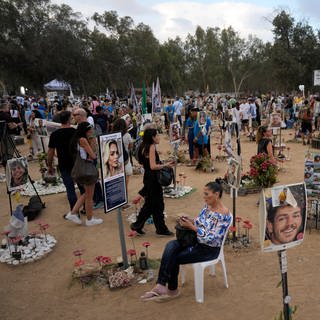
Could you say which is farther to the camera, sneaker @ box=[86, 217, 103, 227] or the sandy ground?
sneaker @ box=[86, 217, 103, 227]

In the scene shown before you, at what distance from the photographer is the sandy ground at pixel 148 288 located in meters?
4.07

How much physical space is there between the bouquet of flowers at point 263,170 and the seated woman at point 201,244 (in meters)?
2.82

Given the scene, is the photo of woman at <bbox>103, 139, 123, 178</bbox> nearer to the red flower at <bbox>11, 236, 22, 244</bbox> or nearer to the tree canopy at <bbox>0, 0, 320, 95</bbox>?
the red flower at <bbox>11, 236, 22, 244</bbox>

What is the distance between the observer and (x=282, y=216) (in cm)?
279

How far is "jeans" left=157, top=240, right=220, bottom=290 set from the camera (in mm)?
4152

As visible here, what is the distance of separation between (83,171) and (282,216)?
4015 mm

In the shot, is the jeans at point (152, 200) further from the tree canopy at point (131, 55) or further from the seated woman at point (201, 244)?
the tree canopy at point (131, 55)

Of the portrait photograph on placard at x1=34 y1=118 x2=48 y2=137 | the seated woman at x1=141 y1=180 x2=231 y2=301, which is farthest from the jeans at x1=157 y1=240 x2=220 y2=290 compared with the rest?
the portrait photograph on placard at x1=34 y1=118 x2=48 y2=137

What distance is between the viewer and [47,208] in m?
8.02

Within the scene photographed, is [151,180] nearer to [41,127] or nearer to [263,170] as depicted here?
[263,170]

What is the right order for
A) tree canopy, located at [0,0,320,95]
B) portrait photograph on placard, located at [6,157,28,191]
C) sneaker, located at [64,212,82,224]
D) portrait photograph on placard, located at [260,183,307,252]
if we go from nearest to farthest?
portrait photograph on placard, located at [260,183,307,252], portrait photograph on placard, located at [6,157,28,191], sneaker, located at [64,212,82,224], tree canopy, located at [0,0,320,95]

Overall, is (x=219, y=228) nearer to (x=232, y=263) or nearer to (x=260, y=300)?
(x=260, y=300)

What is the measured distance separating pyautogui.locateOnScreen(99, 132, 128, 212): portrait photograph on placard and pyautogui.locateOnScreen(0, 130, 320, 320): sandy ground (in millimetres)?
1171

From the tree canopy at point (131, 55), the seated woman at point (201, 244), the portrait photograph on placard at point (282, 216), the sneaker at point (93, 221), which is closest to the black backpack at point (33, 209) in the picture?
the sneaker at point (93, 221)
